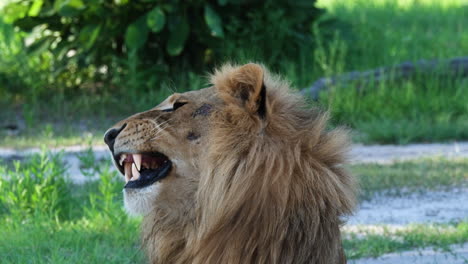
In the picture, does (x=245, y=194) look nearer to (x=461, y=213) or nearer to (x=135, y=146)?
(x=135, y=146)

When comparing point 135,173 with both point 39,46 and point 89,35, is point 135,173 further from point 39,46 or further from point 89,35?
point 39,46

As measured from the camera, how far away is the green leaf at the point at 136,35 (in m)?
7.70

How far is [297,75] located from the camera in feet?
28.4

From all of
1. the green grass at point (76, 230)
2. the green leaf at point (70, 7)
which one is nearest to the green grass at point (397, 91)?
the green grass at point (76, 230)

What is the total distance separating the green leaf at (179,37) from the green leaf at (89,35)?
645 mm

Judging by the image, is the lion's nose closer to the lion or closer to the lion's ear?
the lion

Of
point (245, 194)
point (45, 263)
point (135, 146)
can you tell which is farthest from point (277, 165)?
point (45, 263)

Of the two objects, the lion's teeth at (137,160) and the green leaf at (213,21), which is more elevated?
the lion's teeth at (137,160)

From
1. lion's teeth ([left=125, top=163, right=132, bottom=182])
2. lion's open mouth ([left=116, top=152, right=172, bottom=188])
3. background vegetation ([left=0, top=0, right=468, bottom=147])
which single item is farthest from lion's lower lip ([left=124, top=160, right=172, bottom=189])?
background vegetation ([left=0, top=0, right=468, bottom=147])

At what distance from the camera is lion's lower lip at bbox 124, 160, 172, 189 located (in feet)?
10.5

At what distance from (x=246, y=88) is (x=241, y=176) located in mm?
312

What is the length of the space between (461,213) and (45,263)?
2.55 metres

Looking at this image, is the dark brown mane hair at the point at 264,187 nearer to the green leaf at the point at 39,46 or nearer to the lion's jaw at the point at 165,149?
the lion's jaw at the point at 165,149

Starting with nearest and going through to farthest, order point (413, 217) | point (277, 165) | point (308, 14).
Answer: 1. point (277, 165)
2. point (413, 217)
3. point (308, 14)
